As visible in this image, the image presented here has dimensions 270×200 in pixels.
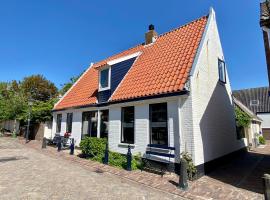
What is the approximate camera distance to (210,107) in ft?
33.8

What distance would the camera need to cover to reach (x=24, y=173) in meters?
8.39

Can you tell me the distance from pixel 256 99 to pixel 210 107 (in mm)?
30513

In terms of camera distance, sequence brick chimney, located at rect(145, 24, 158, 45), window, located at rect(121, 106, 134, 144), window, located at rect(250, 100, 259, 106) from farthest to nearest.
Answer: window, located at rect(250, 100, 259, 106) → brick chimney, located at rect(145, 24, 158, 45) → window, located at rect(121, 106, 134, 144)

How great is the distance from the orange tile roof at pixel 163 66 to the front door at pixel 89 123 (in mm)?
845

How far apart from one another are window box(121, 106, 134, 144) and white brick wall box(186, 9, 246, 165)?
3.32m

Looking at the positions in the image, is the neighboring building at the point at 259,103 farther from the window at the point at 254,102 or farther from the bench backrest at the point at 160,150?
the bench backrest at the point at 160,150

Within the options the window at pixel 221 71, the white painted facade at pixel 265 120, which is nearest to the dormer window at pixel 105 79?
the window at pixel 221 71

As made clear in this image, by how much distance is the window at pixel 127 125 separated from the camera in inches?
425

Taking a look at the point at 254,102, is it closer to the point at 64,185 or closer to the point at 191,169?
the point at 191,169

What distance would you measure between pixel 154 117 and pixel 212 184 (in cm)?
382

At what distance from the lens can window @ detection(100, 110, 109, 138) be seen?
1271cm

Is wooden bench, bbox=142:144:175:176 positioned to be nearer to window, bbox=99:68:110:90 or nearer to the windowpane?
window, bbox=99:68:110:90

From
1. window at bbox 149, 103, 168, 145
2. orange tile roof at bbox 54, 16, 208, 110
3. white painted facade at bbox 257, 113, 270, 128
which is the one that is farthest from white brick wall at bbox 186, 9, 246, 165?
white painted facade at bbox 257, 113, 270, 128

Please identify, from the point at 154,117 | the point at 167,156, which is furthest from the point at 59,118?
the point at 167,156
